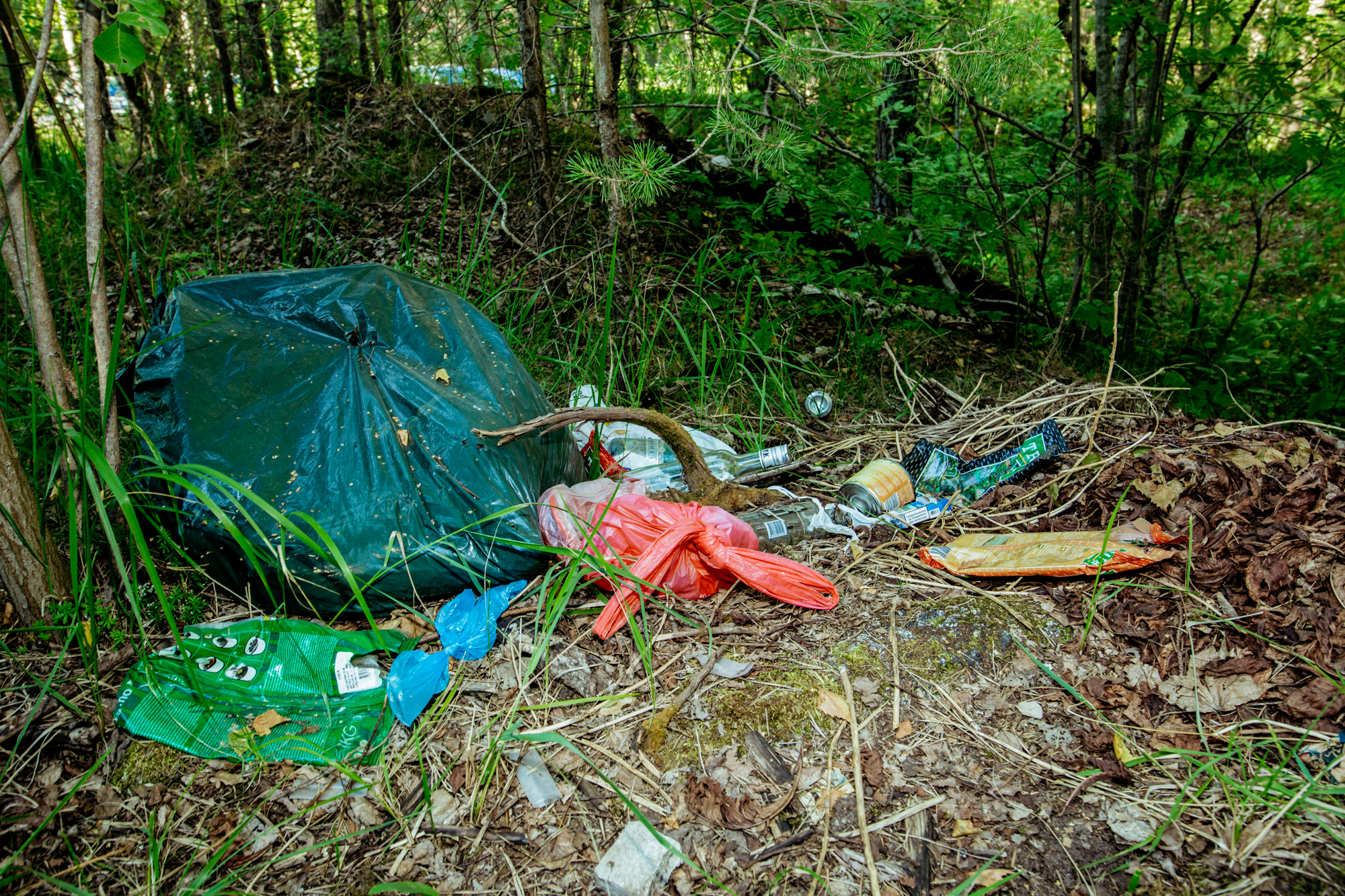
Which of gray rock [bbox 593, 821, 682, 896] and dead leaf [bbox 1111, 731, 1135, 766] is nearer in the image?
gray rock [bbox 593, 821, 682, 896]

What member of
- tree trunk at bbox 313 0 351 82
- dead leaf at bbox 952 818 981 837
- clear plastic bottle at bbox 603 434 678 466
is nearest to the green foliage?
clear plastic bottle at bbox 603 434 678 466

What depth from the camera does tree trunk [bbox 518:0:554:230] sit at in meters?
2.83

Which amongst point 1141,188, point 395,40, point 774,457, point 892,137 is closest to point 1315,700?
point 774,457

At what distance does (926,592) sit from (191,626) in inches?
66.7

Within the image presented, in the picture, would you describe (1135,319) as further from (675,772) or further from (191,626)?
(191,626)

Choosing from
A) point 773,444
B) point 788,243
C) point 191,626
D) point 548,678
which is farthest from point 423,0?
point 548,678

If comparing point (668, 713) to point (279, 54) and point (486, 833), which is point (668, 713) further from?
point (279, 54)

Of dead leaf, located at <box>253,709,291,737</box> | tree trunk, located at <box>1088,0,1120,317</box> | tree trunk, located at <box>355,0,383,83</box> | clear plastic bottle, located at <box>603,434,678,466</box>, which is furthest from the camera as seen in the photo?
tree trunk, located at <box>355,0,383,83</box>

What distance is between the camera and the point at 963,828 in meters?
1.21

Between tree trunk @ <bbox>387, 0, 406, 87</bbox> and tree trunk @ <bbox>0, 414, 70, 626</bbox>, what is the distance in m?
2.47

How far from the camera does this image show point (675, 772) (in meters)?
1.33

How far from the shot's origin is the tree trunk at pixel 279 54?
4817 millimetres

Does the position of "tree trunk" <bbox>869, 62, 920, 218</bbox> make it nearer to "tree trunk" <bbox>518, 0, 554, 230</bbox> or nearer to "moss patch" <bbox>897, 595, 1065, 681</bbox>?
"tree trunk" <bbox>518, 0, 554, 230</bbox>

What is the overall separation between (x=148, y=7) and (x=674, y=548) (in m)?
1.45
